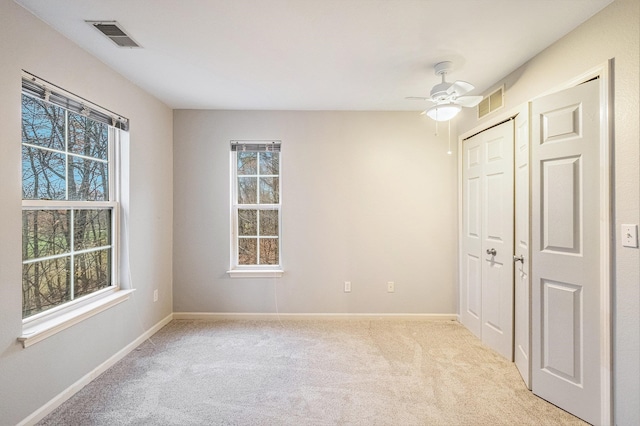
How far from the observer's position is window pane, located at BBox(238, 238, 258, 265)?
3.70m

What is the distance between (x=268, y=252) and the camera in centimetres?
369

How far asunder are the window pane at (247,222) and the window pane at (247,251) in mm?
93

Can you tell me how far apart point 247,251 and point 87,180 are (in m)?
1.80

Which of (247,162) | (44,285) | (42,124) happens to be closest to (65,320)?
(44,285)

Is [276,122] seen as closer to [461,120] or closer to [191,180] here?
[191,180]

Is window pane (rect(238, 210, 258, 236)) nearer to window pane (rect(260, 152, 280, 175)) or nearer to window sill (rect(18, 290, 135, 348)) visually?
window pane (rect(260, 152, 280, 175))

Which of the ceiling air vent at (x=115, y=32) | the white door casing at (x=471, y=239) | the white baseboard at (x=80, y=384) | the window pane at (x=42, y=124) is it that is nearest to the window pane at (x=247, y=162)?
the ceiling air vent at (x=115, y=32)

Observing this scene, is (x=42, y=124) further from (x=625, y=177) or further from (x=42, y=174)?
(x=625, y=177)

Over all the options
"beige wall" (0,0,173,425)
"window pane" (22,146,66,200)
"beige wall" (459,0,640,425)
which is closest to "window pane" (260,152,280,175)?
"beige wall" (0,0,173,425)

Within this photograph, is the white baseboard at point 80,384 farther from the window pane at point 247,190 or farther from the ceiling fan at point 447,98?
the ceiling fan at point 447,98

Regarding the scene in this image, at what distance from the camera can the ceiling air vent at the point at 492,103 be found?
2.70 m

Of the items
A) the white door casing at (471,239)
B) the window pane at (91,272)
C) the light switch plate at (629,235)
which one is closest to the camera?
the light switch plate at (629,235)

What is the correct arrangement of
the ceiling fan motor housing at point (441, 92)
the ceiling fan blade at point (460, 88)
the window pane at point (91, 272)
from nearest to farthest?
the ceiling fan blade at point (460, 88), the window pane at point (91, 272), the ceiling fan motor housing at point (441, 92)

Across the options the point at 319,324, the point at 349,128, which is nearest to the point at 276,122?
the point at 349,128
